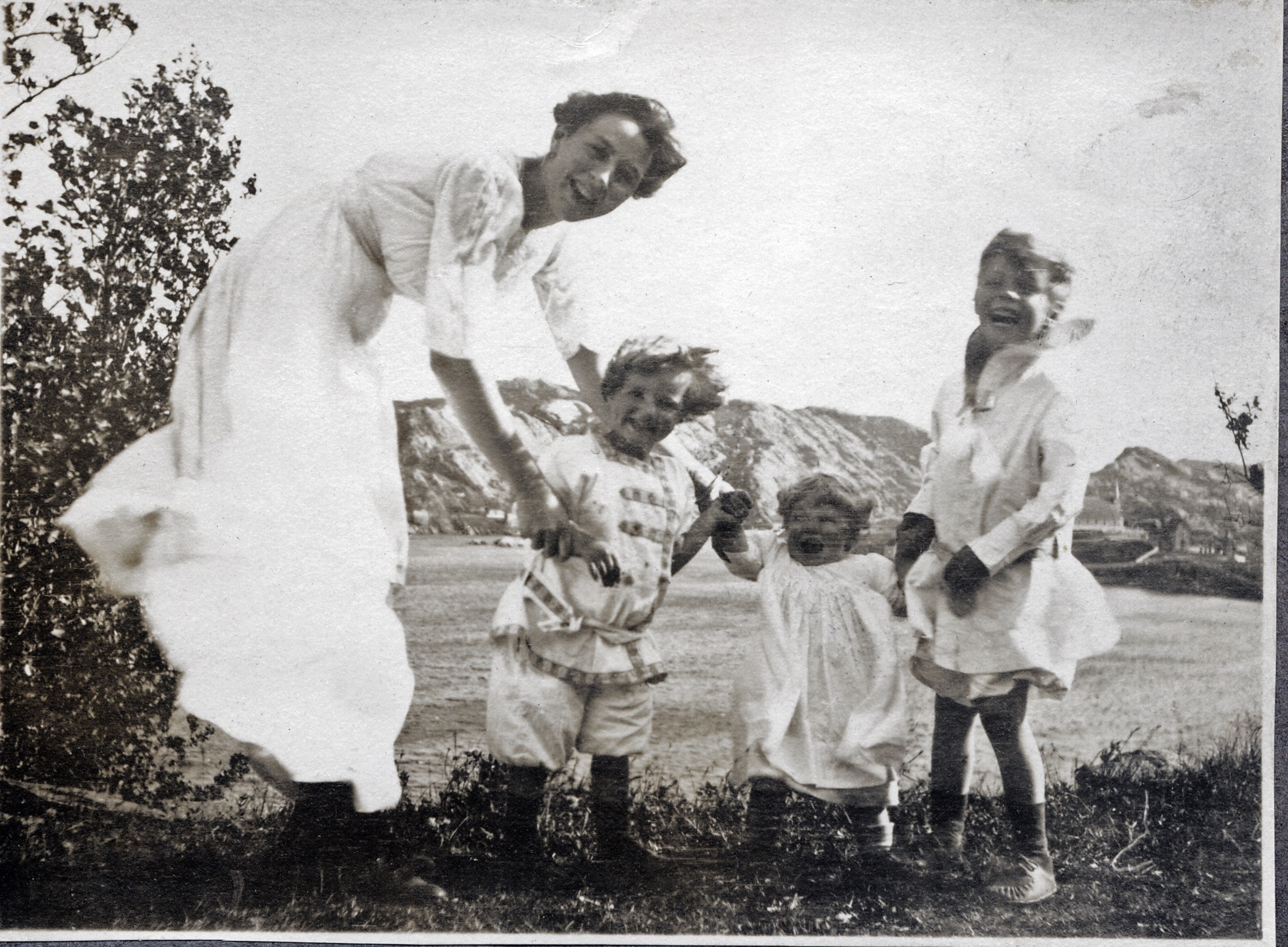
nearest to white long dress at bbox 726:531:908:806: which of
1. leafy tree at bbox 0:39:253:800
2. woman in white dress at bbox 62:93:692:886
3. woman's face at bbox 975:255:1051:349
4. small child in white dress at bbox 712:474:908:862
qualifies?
small child in white dress at bbox 712:474:908:862

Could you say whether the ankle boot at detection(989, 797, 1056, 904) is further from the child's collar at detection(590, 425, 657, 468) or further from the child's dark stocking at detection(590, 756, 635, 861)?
the child's collar at detection(590, 425, 657, 468)

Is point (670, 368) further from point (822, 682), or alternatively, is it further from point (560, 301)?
point (822, 682)

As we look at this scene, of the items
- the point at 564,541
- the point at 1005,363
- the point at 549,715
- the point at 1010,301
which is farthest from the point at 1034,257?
the point at 549,715

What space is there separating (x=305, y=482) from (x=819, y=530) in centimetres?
157

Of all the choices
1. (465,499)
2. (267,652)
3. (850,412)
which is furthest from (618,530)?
(267,652)

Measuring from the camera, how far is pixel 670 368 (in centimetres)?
336

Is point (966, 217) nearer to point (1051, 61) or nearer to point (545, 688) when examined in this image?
point (1051, 61)

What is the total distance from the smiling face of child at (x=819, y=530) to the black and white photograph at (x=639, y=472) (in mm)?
14

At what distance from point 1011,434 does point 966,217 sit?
2.35 feet

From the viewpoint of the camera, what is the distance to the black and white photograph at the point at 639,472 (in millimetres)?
3260

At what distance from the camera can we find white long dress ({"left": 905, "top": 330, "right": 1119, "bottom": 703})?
331 centimetres

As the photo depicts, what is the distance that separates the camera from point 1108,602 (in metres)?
3.44

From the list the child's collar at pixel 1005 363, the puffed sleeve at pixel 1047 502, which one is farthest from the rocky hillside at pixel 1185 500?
the child's collar at pixel 1005 363

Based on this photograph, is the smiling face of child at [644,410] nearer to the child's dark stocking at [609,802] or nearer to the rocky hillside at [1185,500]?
the child's dark stocking at [609,802]
